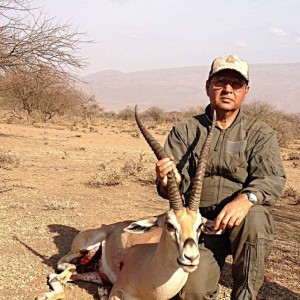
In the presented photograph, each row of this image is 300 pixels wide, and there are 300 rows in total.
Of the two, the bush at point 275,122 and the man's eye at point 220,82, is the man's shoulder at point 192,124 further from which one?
the bush at point 275,122

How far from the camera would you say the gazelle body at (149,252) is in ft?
11.7

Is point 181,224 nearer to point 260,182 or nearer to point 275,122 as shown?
point 260,182

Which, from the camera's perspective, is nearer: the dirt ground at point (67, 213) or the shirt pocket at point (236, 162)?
the shirt pocket at point (236, 162)

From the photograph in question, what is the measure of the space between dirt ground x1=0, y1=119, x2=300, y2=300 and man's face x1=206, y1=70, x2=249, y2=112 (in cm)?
199

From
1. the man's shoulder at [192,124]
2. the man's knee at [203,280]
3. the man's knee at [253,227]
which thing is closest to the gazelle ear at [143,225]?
the man's knee at [203,280]

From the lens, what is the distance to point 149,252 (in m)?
4.50

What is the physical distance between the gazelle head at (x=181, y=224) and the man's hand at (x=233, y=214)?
26 cm

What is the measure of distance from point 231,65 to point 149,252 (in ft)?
6.33

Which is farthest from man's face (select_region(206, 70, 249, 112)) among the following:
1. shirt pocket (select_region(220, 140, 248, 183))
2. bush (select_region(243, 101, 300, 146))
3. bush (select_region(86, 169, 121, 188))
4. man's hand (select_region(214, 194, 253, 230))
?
bush (select_region(243, 101, 300, 146))

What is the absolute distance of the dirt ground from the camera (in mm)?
5219

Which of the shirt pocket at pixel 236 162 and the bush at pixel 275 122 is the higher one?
the shirt pocket at pixel 236 162

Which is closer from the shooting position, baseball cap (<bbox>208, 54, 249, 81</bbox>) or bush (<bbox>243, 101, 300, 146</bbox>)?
baseball cap (<bbox>208, 54, 249, 81</bbox>)

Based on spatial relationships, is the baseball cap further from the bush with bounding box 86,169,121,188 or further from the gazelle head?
the bush with bounding box 86,169,121,188

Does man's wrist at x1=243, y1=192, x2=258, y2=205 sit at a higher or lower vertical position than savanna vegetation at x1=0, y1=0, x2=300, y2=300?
higher
